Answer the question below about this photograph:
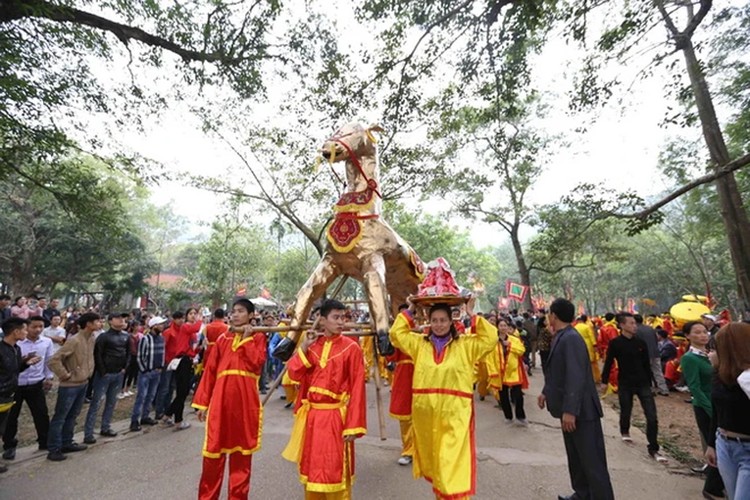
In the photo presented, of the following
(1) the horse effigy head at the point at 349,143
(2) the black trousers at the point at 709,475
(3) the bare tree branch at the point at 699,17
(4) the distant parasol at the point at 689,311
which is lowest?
(2) the black trousers at the point at 709,475

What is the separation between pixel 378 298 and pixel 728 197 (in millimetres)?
7850

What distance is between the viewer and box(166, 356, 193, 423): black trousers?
237 inches

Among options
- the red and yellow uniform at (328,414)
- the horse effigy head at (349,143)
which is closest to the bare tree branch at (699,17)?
the horse effigy head at (349,143)

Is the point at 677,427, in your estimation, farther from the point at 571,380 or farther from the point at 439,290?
the point at 439,290

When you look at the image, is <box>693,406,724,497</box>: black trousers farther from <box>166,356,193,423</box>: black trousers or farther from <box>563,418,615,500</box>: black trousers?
<box>166,356,193,423</box>: black trousers

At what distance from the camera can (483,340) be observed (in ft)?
9.84

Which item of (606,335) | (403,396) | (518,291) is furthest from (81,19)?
(518,291)

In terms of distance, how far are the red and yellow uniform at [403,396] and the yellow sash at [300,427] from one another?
4.29 feet

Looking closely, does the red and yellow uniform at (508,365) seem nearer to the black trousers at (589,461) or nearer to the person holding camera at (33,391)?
the black trousers at (589,461)

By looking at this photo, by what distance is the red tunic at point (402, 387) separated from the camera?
4.31m

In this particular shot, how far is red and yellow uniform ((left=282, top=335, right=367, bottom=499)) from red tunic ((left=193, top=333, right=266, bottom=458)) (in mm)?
466

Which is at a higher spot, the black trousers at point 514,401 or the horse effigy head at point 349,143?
the horse effigy head at point 349,143

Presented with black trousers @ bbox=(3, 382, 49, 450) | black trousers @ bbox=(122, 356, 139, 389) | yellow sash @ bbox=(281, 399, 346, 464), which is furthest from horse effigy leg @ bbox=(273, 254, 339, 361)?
black trousers @ bbox=(122, 356, 139, 389)

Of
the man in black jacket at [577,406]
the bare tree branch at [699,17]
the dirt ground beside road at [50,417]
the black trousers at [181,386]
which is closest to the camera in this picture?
the man in black jacket at [577,406]
